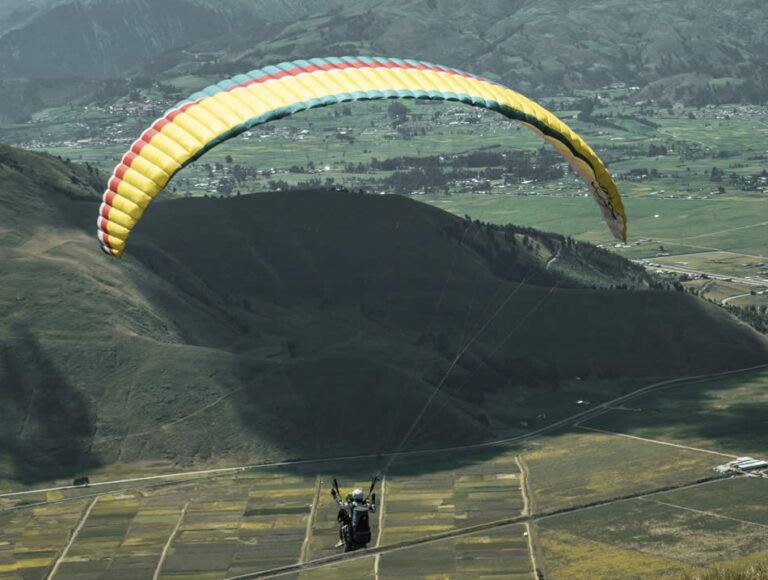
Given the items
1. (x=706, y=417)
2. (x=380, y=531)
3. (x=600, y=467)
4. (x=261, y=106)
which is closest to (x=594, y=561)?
(x=380, y=531)

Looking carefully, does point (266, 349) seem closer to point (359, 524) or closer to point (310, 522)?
point (310, 522)

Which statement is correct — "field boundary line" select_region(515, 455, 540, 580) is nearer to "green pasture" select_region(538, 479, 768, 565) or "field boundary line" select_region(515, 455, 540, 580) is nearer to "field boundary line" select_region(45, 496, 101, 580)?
"green pasture" select_region(538, 479, 768, 565)

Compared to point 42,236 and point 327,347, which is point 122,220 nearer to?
point 327,347

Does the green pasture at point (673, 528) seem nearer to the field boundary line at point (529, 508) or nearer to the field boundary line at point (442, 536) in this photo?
the field boundary line at point (442, 536)

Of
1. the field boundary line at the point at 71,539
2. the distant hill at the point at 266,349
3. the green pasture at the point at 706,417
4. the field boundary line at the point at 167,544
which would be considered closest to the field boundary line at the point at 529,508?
the distant hill at the point at 266,349

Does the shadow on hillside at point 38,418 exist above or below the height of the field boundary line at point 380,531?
above

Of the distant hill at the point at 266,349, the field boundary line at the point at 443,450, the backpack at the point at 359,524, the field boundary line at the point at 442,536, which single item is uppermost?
the distant hill at the point at 266,349

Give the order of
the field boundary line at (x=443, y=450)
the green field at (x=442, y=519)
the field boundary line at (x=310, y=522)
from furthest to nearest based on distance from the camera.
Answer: the field boundary line at (x=443, y=450) < the field boundary line at (x=310, y=522) < the green field at (x=442, y=519)
